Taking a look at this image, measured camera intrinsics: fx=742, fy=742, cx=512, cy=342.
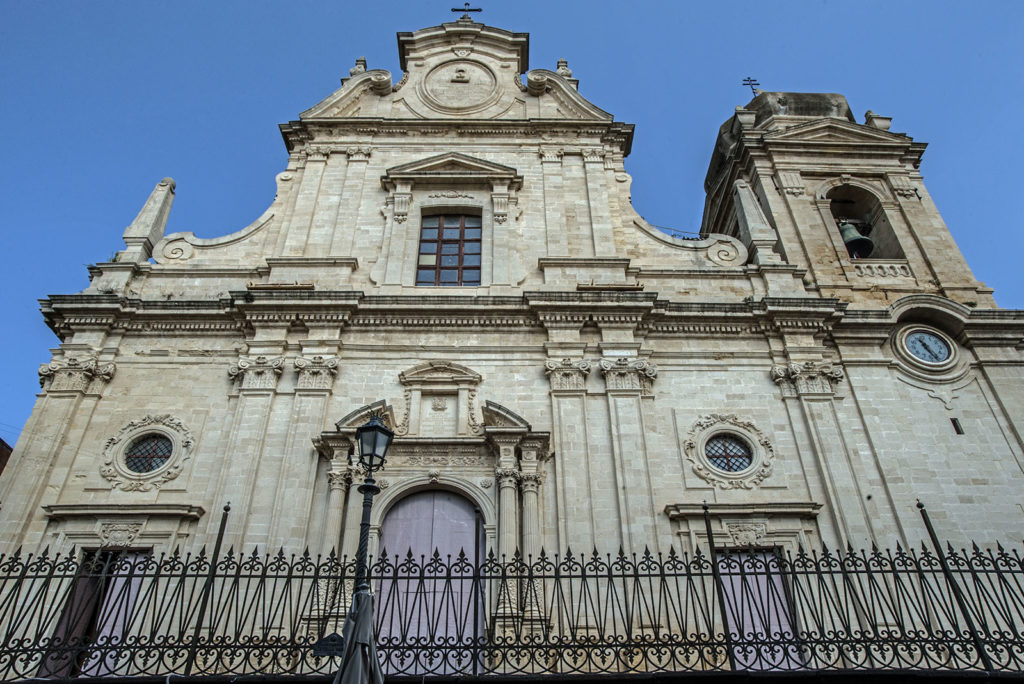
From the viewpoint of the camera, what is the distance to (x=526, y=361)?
13180 millimetres

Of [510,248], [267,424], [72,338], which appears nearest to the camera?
[267,424]

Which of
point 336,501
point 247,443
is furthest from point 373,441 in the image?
point 247,443

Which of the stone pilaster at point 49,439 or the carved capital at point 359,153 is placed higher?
the carved capital at point 359,153

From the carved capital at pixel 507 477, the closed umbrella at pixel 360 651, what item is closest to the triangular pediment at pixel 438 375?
the carved capital at pixel 507 477

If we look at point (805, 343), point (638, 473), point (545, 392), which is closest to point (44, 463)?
point (545, 392)

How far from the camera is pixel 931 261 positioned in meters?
15.6

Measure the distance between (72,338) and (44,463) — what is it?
2.59 meters

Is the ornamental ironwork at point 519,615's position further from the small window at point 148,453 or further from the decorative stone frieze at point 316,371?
the decorative stone frieze at point 316,371

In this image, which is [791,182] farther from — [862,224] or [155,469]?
[155,469]

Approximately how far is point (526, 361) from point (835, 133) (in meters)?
10.4

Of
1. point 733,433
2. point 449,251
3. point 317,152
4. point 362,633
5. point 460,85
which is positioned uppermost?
point 460,85

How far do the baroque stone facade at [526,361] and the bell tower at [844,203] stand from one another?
0.08 m

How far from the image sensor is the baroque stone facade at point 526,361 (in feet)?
Result: 37.9

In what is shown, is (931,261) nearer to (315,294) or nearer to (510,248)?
(510,248)
